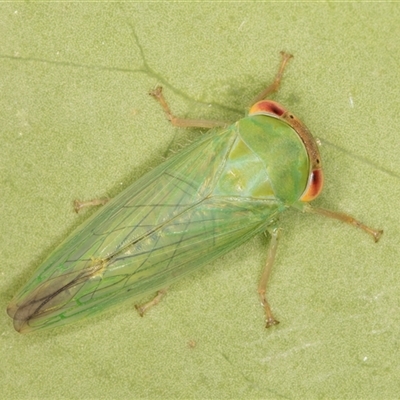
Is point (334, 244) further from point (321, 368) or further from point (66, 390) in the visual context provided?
point (66, 390)

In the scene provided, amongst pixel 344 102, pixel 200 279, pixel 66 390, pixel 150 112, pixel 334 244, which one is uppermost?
pixel 344 102

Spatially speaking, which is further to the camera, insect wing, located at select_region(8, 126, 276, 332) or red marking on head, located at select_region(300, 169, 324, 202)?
red marking on head, located at select_region(300, 169, 324, 202)

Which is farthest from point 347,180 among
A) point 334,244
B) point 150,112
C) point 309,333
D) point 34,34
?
point 34,34

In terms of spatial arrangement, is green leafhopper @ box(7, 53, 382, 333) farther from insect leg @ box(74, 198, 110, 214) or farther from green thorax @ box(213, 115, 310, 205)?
insect leg @ box(74, 198, 110, 214)

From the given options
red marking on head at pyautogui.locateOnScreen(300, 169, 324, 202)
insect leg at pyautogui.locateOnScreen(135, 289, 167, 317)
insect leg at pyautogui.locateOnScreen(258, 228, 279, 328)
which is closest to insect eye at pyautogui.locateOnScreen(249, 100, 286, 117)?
red marking on head at pyautogui.locateOnScreen(300, 169, 324, 202)

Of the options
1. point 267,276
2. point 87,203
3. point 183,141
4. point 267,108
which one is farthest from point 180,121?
point 267,276

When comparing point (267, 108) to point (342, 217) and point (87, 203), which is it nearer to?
point (342, 217)

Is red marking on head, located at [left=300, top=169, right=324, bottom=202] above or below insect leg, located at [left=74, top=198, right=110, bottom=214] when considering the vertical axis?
above
